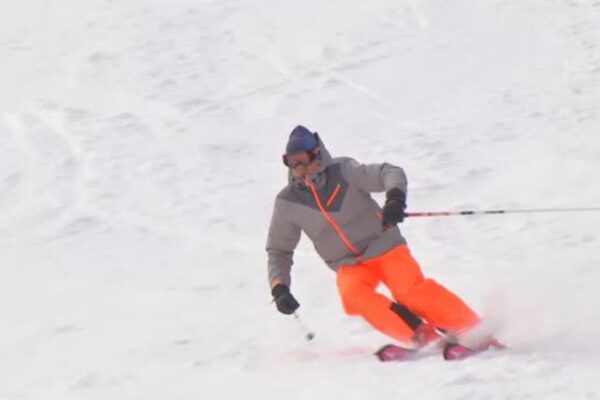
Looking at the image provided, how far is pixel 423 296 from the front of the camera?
21.1 feet

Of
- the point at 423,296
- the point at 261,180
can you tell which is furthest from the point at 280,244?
the point at 261,180

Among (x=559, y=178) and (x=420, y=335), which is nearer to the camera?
(x=420, y=335)

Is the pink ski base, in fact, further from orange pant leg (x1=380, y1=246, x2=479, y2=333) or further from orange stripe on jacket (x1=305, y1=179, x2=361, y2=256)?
orange stripe on jacket (x1=305, y1=179, x2=361, y2=256)

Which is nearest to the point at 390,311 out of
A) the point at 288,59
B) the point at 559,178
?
the point at 559,178

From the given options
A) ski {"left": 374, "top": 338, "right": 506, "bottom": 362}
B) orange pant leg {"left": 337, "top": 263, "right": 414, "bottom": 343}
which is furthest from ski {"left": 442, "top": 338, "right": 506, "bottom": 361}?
orange pant leg {"left": 337, "top": 263, "right": 414, "bottom": 343}

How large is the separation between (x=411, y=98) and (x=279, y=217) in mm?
6853

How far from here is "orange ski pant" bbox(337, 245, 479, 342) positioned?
20.9 feet

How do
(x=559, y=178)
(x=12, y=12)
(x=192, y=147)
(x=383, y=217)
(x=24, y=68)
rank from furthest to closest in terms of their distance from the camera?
1. (x=12, y=12)
2. (x=24, y=68)
3. (x=192, y=147)
4. (x=559, y=178)
5. (x=383, y=217)

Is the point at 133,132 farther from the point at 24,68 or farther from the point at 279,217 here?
the point at 279,217

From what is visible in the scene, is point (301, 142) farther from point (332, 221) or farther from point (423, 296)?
point (423, 296)

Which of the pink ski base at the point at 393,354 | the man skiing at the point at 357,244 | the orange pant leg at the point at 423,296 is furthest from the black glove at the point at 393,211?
the pink ski base at the point at 393,354

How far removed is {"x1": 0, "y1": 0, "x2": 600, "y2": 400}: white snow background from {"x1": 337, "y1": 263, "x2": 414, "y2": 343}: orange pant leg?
0.97ft

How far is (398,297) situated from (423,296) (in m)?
0.20

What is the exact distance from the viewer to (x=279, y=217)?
22.7 feet
